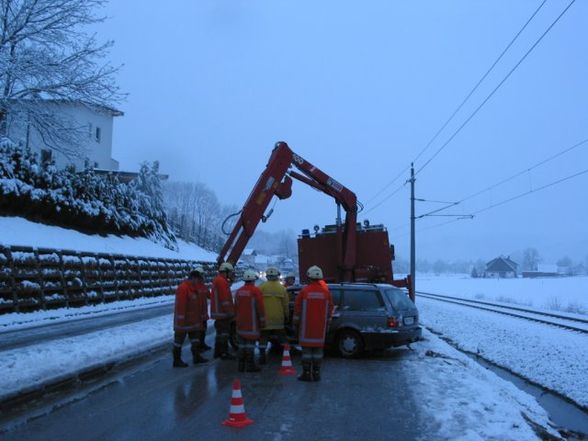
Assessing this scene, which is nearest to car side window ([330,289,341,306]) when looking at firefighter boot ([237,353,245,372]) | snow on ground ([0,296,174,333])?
firefighter boot ([237,353,245,372])

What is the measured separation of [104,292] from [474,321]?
47.4 feet

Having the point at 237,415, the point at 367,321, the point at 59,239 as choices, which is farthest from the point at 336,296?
the point at 59,239

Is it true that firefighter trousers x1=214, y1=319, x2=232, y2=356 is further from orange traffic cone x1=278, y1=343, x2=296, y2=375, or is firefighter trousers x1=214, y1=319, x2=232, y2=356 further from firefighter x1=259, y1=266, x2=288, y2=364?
orange traffic cone x1=278, y1=343, x2=296, y2=375

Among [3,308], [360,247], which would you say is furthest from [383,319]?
[3,308]

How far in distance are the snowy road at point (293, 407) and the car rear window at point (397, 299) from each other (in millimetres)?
1690

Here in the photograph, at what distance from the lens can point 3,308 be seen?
1753 cm

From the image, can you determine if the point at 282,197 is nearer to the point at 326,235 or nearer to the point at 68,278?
the point at 326,235

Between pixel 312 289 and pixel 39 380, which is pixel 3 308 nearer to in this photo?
pixel 39 380

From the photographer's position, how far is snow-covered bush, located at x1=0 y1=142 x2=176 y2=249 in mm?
24203

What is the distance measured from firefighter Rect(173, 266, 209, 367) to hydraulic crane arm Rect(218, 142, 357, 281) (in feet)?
17.0

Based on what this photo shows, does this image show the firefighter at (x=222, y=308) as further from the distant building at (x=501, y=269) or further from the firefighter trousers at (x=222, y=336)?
the distant building at (x=501, y=269)

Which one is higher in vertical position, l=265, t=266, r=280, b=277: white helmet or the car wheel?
l=265, t=266, r=280, b=277: white helmet

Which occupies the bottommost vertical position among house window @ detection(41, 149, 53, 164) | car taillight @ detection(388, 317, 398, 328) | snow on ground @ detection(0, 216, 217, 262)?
car taillight @ detection(388, 317, 398, 328)

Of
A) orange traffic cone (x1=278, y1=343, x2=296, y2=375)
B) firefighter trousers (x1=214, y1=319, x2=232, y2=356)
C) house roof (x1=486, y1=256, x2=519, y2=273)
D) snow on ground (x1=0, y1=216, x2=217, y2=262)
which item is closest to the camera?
orange traffic cone (x1=278, y1=343, x2=296, y2=375)
